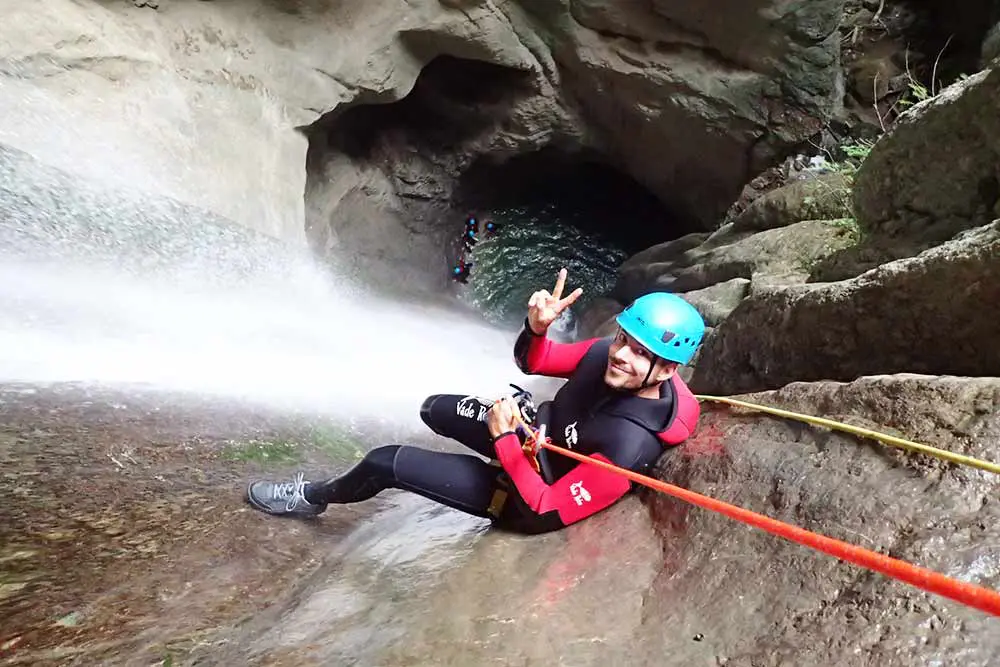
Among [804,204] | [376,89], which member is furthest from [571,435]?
[376,89]

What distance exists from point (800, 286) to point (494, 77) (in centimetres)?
771

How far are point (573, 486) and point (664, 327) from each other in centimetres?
67

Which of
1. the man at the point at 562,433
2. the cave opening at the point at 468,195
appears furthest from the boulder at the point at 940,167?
the cave opening at the point at 468,195

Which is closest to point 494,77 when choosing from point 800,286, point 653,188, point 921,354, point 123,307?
point 653,188

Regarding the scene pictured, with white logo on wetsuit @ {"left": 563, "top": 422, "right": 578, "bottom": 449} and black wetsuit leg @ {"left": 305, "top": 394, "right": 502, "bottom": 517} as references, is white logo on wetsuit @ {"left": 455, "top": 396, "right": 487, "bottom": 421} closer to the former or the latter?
black wetsuit leg @ {"left": 305, "top": 394, "right": 502, "bottom": 517}

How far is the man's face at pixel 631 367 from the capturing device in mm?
2480

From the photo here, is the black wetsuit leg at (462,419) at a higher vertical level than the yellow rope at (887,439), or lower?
lower

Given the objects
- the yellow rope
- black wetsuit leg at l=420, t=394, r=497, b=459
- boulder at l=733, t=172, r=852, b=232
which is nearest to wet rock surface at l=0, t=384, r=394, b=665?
black wetsuit leg at l=420, t=394, r=497, b=459

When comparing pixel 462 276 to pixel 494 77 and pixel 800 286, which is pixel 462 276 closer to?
pixel 494 77

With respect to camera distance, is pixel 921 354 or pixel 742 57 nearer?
pixel 921 354

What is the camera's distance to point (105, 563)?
7.17ft

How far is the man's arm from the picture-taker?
2.41 metres

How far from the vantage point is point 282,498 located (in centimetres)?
294

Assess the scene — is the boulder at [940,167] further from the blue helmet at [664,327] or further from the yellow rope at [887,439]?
the blue helmet at [664,327]
